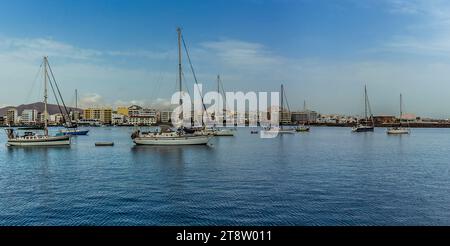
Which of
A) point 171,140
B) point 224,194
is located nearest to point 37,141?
point 171,140

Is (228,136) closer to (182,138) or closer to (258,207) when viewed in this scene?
(182,138)

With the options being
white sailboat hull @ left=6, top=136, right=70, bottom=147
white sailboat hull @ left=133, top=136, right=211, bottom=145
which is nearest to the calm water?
white sailboat hull @ left=133, top=136, right=211, bottom=145

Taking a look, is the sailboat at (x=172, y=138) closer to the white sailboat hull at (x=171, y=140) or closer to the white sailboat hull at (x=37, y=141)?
the white sailboat hull at (x=171, y=140)

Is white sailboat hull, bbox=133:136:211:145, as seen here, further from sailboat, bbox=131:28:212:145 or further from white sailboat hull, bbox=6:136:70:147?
white sailboat hull, bbox=6:136:70:147

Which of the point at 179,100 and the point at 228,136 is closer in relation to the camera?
the point at 179,100

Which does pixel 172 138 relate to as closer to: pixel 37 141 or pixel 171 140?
pixel 171 140

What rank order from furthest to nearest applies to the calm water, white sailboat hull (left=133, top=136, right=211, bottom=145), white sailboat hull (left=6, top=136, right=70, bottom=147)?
white sailboat hull (left=6, top=136, right=70, bottom=147), white sailboat hull (left=133, top=136, right=211, bottom=145), the calm water

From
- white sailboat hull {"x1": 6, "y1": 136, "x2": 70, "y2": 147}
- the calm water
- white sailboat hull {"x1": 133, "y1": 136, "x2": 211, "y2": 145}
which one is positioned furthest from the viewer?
white sailboat hull {"x1": 6, "y1": 136, "x2": 70, "y2": 147}

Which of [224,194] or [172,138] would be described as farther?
[172,138]

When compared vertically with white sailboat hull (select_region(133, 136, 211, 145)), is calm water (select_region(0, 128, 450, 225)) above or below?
below
